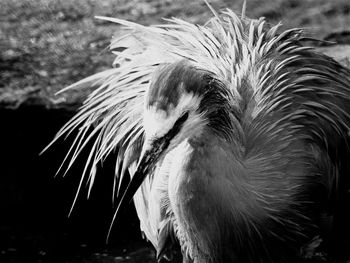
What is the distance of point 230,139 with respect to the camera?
11.8 ft

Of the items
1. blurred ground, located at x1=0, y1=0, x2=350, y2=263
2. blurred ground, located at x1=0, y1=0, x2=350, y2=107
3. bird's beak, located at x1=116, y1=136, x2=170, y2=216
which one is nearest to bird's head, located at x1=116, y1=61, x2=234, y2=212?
bird's beak, located at x1=116, y1=136, x2=170, y2=216

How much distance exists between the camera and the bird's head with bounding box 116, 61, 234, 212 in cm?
328

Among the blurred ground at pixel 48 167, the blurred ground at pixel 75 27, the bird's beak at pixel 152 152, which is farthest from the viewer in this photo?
the blurred ground at pixel 75 27

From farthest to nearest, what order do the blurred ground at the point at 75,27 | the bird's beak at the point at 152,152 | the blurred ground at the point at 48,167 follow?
1. the blurred ground at the point at 75,27
2. the blurred ground at the point at 48,167
3. the bird's beak at the point at 152,152

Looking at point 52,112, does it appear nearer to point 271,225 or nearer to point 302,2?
point 271,225

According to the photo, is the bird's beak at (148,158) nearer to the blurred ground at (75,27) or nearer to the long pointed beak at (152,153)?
the long pointed beak at (152,153)

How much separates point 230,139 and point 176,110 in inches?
15.2

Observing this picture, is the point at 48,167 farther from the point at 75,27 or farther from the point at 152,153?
the point at 152,153

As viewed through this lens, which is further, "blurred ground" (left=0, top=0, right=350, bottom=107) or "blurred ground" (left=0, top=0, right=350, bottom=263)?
"blurred ground" (left=0, top=0, right=350, bottom=107)

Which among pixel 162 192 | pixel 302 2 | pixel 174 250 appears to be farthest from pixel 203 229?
pixel 302 2

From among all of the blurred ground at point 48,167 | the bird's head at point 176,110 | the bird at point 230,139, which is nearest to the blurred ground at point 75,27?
the blurred ground at point 48,167

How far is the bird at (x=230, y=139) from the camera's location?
3.42 meters

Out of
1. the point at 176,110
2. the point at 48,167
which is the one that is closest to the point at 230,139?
the point at 176,110

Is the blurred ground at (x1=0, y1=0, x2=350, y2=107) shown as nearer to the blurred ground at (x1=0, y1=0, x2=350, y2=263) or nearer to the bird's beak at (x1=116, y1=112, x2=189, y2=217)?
the blurred ground at (x1=0, y1=0, x2=350, y2=263)
